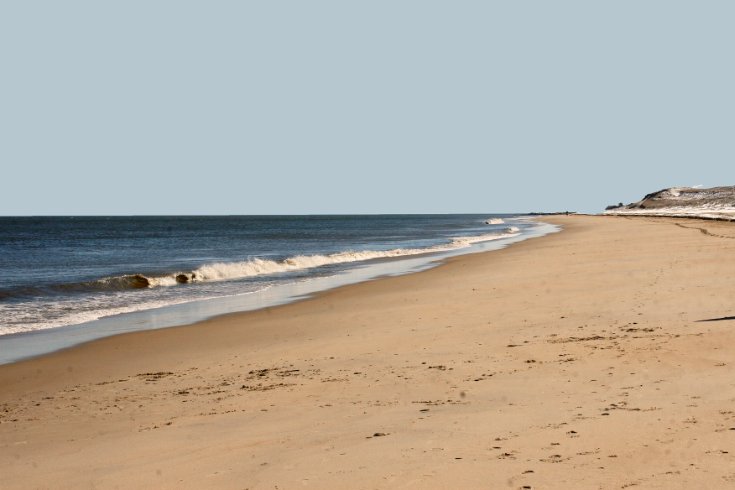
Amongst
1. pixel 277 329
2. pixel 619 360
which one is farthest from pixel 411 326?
pixel 619 360

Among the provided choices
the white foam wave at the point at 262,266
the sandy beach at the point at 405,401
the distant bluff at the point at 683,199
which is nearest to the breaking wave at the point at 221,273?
the white foam wave at the point at 262,266

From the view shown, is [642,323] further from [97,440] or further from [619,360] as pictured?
[97,440]

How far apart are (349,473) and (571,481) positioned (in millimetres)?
1602

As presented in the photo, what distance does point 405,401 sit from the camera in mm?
7539

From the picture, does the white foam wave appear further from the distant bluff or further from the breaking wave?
the distant bluff

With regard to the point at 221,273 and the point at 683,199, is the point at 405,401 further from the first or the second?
the point at 683,199

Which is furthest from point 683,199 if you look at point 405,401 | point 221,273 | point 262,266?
point 405,401

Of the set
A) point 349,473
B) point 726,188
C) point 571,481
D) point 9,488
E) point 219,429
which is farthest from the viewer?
point 726,188

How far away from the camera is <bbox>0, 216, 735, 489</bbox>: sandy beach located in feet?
17.7

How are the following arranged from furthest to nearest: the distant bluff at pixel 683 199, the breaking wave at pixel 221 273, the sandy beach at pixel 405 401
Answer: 1. the distant bluff at pixel 683 199
2. the breaking wave at pixel 221 273
3. the sandy beach at pixel 405 401

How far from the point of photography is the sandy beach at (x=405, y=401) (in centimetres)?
541

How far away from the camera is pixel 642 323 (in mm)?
11070

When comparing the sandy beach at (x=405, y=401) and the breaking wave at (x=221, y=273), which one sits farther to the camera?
the breaking wave at (x=221, y=273)

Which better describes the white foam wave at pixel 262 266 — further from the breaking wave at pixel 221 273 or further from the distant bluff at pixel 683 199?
the distant bluff at pixel 683 199
